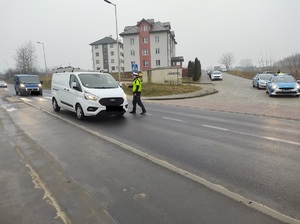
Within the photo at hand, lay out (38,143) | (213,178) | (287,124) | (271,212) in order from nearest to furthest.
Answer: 1. (271,212)
2. (213,178)
3. (38,143)
4. (287,124)

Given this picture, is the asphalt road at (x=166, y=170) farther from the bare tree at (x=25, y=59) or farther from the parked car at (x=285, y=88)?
the bare tree at (x=25, y=59)

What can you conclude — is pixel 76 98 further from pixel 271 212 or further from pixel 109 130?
pixel 271 212

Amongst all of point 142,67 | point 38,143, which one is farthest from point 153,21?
point 38,143

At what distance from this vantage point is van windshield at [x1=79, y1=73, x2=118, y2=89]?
11.0 metres

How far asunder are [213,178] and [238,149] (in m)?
2.11

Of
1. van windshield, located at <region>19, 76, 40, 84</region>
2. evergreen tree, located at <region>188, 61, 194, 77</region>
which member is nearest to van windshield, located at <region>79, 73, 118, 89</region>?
van windshield, located at <region>19, 76, 40, 84</region>

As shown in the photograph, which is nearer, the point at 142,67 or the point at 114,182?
the point at 114,182

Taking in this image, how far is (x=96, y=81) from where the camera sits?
1134cm

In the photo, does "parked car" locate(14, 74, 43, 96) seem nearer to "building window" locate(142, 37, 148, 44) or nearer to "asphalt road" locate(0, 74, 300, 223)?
"asphalt road" locate(0, 74, 300, 223)

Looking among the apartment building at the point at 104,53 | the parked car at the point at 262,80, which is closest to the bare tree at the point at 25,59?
the apartment building at the point at 104,53

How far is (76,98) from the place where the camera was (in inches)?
434

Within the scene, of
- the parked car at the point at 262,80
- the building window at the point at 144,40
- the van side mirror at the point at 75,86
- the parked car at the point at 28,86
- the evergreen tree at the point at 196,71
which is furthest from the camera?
the building window at the point at 144,40

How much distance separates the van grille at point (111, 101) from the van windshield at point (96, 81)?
2.85 ft

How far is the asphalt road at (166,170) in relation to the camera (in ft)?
11.8
